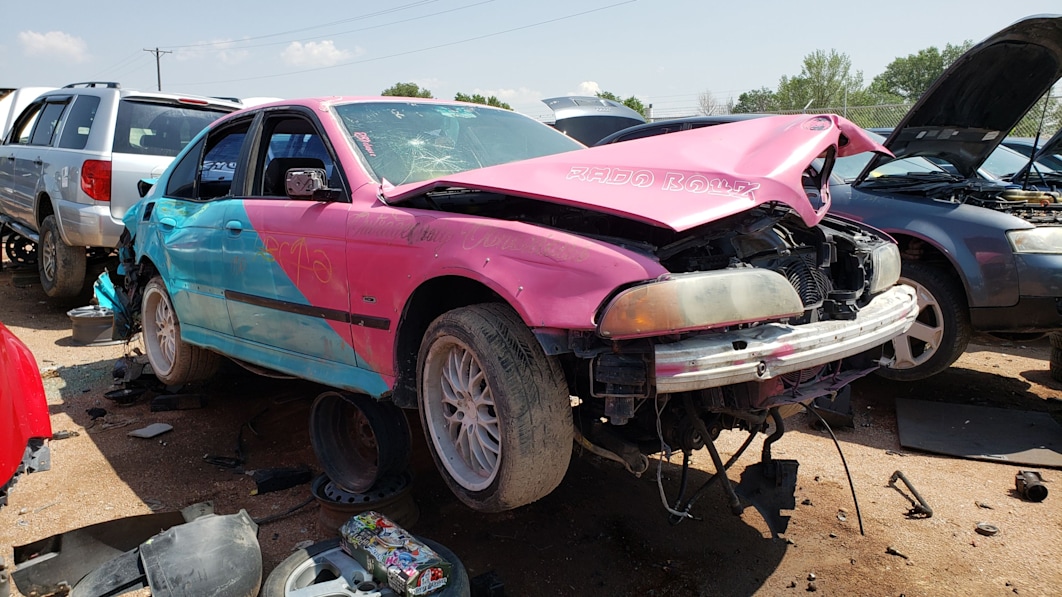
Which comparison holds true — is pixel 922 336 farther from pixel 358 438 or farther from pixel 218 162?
pixel 218 162

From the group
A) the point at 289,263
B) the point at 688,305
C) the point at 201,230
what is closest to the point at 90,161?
the point at 201,230

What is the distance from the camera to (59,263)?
275 inches

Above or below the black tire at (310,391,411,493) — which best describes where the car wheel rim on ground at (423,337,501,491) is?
above

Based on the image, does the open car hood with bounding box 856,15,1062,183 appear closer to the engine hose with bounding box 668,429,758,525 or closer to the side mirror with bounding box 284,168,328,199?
the engine hose with bounding box 668,429,758,525

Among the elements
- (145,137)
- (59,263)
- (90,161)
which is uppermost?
(145,137)

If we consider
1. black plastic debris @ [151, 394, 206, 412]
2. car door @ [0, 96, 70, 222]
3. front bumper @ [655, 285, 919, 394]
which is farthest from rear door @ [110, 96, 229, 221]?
front bumper @ [655, 285, 919, 394]

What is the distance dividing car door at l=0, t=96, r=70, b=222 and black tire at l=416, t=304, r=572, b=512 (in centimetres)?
663

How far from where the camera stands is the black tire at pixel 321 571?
2338 mm

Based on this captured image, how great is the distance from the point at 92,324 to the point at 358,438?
421 centimetres

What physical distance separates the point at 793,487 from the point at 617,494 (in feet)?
2.65

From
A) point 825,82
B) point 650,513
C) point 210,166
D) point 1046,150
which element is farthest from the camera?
point 825,82

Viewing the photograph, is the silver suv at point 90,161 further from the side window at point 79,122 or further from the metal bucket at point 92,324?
the metal bucket at point 92,324

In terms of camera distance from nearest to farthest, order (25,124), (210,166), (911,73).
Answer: (210,166) → (25,124) → (911,73)

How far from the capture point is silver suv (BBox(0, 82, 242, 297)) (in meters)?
6.45
